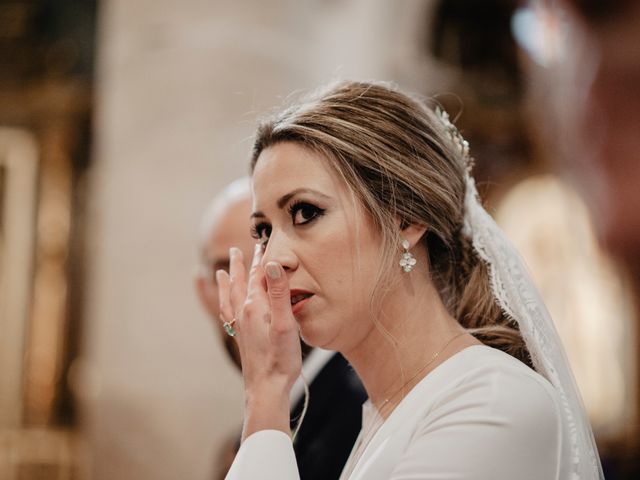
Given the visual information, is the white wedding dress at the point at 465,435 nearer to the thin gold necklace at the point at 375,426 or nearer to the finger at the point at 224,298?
the thin gold necklace at the point at 375,426

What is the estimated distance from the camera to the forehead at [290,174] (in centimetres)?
192

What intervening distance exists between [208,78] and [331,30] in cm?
125

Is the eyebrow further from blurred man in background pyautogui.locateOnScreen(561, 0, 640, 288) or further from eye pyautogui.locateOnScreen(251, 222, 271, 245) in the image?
blurred man in background pyautogui.locateOnScreen(561, 0, 640, 288)

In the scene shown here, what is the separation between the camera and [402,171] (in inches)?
75.6

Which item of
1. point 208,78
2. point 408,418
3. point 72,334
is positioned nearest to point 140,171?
point 208,78

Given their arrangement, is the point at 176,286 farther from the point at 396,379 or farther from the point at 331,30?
the point at 396,379

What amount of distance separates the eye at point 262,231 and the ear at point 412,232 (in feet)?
1.08

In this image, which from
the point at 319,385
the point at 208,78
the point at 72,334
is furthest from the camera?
the point at 72,334

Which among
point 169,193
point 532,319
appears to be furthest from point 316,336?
point 169,193

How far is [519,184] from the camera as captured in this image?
9484 mm

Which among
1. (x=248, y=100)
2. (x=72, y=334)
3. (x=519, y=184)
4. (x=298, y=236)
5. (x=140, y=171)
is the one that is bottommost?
(x=72, y=334)

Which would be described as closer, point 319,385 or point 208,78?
point 319,385

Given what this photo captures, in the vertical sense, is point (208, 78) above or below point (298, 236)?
below

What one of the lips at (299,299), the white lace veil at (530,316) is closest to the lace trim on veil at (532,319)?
the white lace veil at (530,316)
